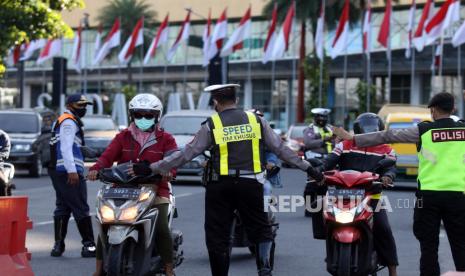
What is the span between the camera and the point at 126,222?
28.2 ft

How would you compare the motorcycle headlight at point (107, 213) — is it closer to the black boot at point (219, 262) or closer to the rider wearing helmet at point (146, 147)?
the rider wearing helmet at point (146, 147)

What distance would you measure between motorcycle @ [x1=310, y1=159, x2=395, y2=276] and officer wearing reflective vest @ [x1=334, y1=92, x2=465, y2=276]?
478mm

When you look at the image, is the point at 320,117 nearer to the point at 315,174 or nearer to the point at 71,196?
the point at 71,196

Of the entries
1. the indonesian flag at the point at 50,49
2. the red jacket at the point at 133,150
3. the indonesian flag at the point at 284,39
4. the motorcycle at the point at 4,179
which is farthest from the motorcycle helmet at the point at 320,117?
the indonesian flag at the point at 50,49

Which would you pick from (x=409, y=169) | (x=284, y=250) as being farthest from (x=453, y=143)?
(x=409, y=169)

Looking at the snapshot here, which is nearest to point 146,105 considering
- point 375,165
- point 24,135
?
point 375,165

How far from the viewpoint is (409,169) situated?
24.7 meters

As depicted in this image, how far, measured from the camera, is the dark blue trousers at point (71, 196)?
1198cm

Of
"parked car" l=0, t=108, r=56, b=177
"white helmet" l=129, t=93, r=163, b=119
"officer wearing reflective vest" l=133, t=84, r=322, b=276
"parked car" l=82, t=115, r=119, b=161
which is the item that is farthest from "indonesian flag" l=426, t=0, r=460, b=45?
"officer wearing reflective vest" l=133, t=84, r=322, b=276

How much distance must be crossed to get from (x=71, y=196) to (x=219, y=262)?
3670mm

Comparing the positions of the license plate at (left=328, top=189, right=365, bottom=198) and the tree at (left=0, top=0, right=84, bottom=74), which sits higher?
the tree at (left=0, top=0, right=84, bottom=74)

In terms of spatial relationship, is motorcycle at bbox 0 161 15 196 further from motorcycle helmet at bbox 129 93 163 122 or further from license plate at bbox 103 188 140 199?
license plate at bbox 103 188 140 199

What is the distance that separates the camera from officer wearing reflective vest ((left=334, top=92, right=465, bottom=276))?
8.66 metres

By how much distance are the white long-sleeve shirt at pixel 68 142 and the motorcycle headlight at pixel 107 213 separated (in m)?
3.13
